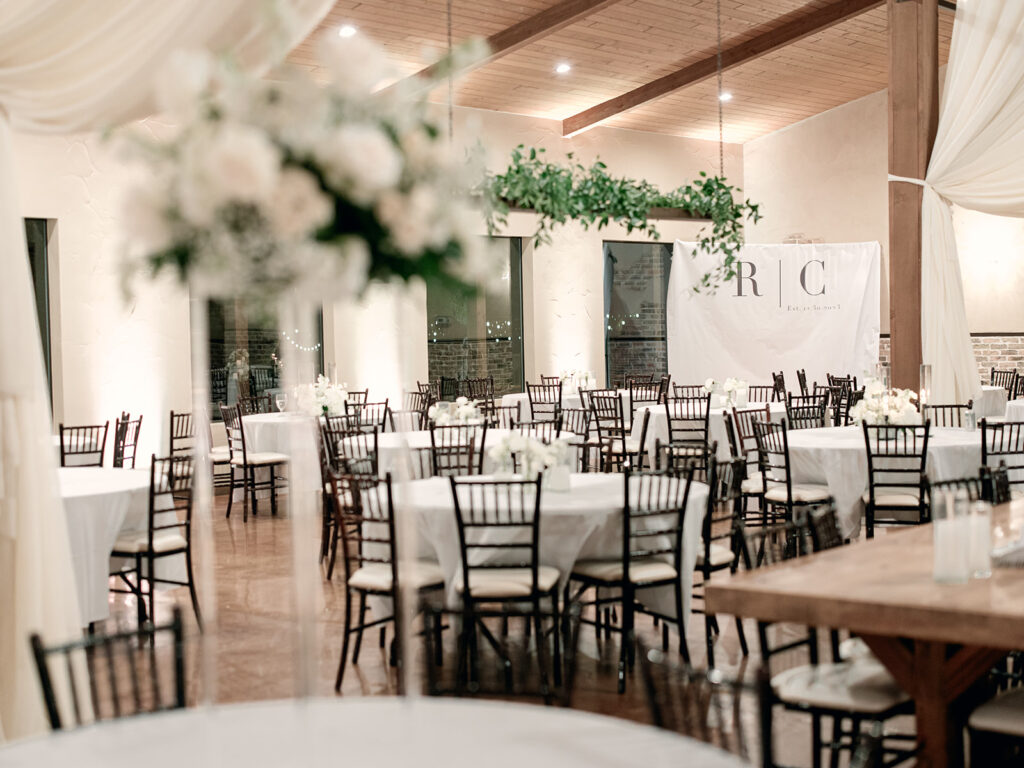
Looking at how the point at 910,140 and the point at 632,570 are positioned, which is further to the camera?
the point at 910,140

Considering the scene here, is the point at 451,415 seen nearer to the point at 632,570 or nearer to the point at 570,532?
the point at 570,532

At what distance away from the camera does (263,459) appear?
9430 millimetres

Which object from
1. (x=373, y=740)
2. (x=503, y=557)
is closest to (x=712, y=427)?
(x=503, y=557)

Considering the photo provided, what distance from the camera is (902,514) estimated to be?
6629mm

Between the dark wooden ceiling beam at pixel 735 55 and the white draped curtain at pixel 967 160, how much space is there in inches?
99.6

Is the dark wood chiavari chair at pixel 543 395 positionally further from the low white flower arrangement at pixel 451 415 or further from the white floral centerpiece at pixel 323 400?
the low white flower arrangement at pixel 451 415

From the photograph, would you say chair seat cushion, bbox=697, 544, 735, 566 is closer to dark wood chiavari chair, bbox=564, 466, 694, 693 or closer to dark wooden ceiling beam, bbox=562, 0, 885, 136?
dark wood chiavari chair, bbox=564, 466, 694, 693

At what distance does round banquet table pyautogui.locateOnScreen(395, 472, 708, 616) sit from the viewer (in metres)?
4.65

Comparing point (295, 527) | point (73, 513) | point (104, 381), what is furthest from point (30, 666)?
point (104, 381)

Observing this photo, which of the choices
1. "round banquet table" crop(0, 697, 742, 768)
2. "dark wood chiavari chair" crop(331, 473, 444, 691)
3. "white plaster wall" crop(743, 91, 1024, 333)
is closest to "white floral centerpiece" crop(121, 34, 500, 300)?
"round banquet table" crop(0, 697, 742, 768)

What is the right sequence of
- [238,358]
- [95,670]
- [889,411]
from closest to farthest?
[95,670], [889,411], [238,358]

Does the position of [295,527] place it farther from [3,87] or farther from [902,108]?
[902,108]

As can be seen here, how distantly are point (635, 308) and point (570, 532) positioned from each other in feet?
35.7

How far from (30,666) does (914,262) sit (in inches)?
335
